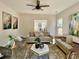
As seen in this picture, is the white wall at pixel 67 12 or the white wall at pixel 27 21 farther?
the white wall at pixel 27 21

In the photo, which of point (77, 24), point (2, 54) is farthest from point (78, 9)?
point (2, 54)

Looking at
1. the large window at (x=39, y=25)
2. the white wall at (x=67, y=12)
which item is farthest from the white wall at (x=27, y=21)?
the white wall at (x=67, y=12)

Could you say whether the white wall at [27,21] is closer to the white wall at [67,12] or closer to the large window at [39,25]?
the large window at [39,25]

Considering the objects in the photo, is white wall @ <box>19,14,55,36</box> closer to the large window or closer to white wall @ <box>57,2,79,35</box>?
the large window

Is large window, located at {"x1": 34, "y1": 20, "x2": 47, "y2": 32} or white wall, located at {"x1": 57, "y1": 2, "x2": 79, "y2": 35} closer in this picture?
white wall, located at {"x1": 57, "y1": 2, "x2": 79, "y2": 35}

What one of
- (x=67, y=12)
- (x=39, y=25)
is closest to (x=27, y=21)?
(x=39, y=25)

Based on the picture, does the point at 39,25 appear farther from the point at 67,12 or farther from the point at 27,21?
the point at 67,12

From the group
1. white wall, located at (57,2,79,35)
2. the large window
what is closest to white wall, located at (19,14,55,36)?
the large window

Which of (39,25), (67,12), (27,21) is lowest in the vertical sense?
(39,25)

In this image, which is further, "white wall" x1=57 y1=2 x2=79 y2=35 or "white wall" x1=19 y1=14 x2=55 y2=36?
"white wall" x1=19 y1=14 x2=55 y2=36

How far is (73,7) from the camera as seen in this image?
22.6 ft

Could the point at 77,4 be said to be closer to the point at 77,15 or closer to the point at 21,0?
the point at 77,15

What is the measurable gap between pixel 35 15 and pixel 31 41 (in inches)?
157

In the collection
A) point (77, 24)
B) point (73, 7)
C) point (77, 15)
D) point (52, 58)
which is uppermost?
point (73, 7)
